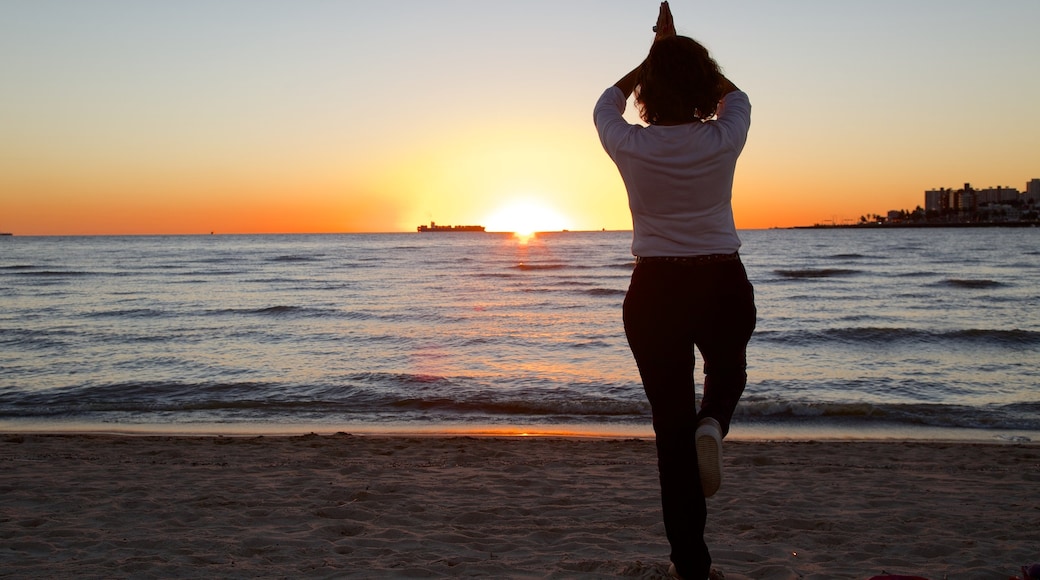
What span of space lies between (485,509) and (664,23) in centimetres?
326

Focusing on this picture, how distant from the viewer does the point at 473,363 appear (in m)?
12.7

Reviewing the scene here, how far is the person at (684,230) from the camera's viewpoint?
2473 millimetres

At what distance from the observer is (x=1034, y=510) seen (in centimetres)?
492

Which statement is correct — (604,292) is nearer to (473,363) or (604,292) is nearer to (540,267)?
(473,363)

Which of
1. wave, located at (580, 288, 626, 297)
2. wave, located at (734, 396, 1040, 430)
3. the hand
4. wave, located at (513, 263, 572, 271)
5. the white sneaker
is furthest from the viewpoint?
wave, located at (513, 263, 572, 271)

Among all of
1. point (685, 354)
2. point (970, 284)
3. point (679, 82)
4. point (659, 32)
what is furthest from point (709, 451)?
point (970, 284)

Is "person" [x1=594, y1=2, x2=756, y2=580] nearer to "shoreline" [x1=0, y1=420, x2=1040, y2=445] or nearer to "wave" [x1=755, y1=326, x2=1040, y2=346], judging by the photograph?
"shoreline" [x1=0, y1=420, x2=1040, y2=445]

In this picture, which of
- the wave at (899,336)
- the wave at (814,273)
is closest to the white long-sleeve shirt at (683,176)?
the wave at (899,336)

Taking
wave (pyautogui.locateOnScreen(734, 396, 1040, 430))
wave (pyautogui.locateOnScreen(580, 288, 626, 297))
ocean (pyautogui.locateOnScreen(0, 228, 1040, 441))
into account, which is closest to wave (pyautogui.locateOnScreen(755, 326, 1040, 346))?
ocean (pyautogui.locateOnScreen(0, 228, 1040, 441))

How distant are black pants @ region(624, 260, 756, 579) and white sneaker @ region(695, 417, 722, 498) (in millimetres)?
43

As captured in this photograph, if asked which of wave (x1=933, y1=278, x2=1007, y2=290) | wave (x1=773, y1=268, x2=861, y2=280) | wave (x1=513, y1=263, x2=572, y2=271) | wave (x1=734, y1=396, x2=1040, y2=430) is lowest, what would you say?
wave (x1=734, y1=396, x2=1040, y2=430)

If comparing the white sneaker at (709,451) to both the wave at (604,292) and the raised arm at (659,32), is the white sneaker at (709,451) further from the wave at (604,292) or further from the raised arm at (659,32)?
the wave at (604,292)

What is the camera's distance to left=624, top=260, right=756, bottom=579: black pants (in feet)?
8.28

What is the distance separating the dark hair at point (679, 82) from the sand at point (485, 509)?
80.7 inches
